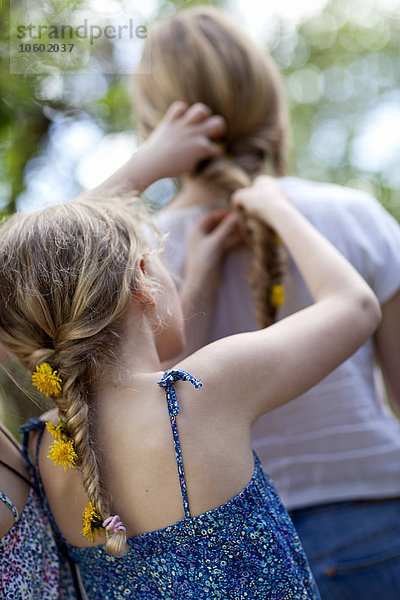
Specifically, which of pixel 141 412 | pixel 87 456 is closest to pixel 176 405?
pixel 141 412

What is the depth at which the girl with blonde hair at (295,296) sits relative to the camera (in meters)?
1.61

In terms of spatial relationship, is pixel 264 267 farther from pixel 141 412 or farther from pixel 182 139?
pixel 141 412

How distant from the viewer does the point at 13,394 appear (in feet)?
7.80

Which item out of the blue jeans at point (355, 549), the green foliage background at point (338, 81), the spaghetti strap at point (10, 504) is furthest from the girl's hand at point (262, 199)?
the green foliage background at point (338, 81)

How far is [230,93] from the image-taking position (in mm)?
1834

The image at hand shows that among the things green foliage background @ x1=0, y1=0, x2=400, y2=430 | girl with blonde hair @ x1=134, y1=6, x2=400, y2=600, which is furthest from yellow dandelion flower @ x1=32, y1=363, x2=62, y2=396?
green foliage background @ x1=0, y1=0, x2=400, y2=430

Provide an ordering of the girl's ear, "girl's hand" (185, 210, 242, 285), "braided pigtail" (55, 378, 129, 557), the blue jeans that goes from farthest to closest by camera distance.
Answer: "girl's hand" (185, 210, 242, 285) < the blue jeans < the girl's ear < "braided pigtail" (55, 378, 129, 557)

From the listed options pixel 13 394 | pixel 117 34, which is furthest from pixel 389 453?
pixel 117 34

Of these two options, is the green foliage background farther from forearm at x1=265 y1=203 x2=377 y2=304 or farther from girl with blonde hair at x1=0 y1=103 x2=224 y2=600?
girl with blonde hair at x1=0 y1=103 x2=224 y2=600

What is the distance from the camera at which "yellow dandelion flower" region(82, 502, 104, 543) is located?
117 cm

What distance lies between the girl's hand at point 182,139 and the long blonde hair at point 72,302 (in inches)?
20.2

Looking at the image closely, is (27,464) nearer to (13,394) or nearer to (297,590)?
(297,590)

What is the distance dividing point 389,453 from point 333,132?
24.9 ft

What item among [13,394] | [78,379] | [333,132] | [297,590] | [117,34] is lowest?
[333,132]
